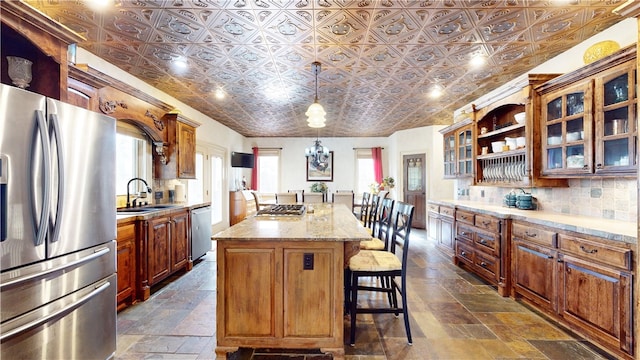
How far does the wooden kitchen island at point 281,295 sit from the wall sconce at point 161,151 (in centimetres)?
256

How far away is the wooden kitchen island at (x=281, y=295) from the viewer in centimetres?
193

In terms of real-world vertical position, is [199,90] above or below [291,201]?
above

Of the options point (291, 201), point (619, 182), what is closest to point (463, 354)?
point (619, 182)

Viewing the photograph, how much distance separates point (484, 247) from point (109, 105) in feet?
14.7

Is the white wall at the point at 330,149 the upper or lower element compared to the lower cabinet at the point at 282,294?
upper

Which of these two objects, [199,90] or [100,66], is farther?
[199,90]

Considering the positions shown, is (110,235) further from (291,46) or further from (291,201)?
(291,201)

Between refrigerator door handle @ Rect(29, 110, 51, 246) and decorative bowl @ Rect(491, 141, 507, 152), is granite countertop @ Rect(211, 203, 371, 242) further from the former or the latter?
decorative bowl @ Rect(491, 141, 507, 152)

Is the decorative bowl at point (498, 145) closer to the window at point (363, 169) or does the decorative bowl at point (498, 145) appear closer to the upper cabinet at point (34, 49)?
the upper cabinet at point (34, 49)

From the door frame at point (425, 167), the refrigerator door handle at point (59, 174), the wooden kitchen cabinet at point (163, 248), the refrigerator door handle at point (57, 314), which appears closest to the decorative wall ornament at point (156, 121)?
the wooden kitchen cabinet at point (163, 248)

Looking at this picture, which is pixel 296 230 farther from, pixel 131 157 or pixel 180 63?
pixel 131 157

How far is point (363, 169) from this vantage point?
8.63 meters

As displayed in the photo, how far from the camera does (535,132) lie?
3.03m

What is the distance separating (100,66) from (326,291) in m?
3.35
